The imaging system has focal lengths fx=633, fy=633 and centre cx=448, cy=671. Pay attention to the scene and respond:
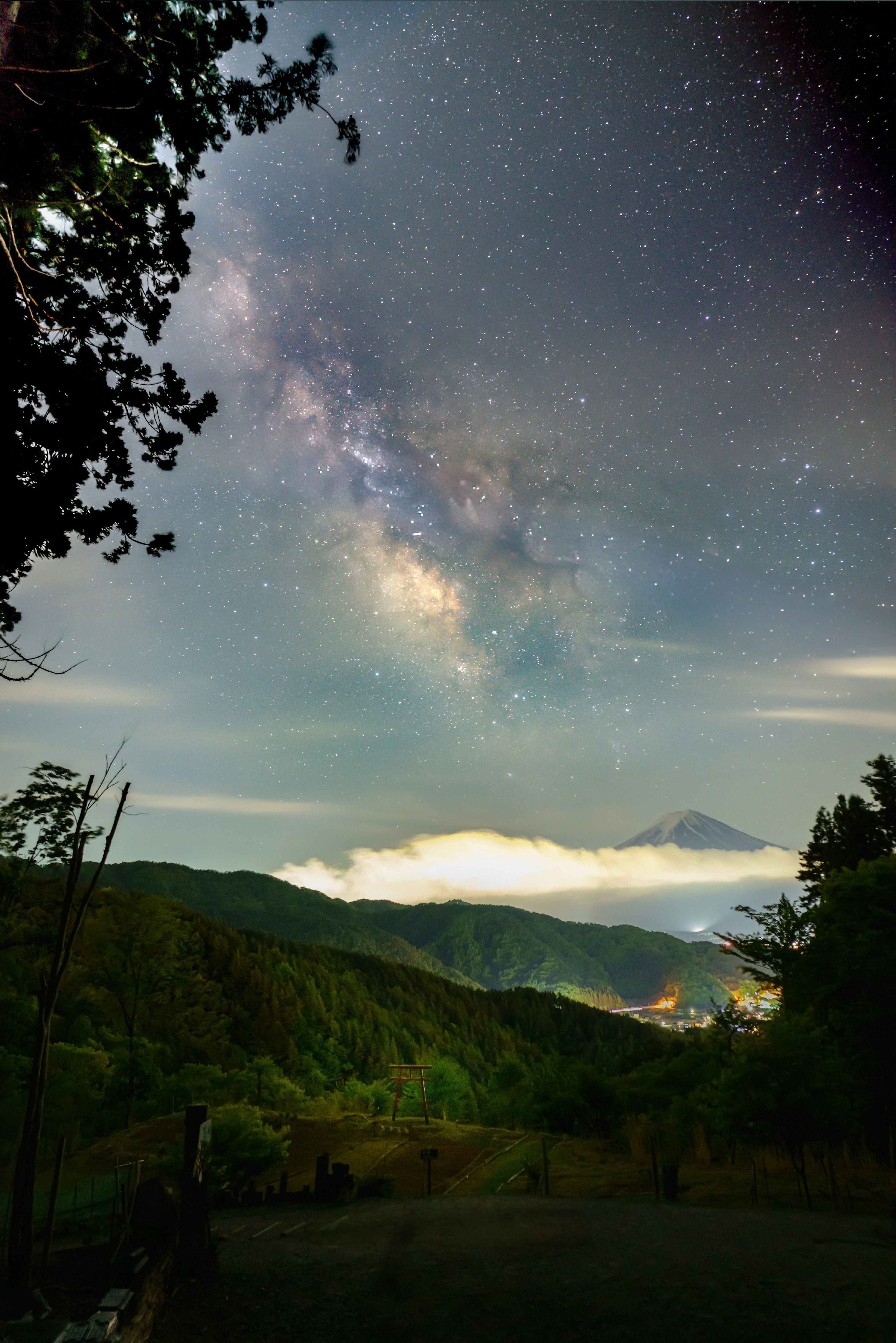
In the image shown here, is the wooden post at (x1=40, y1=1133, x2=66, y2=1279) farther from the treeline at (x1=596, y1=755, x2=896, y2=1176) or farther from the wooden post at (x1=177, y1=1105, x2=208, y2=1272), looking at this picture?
the treeline at (x1=596, y1=755, x2=896, y2=1176)

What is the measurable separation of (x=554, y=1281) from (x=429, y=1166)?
7.62 metres

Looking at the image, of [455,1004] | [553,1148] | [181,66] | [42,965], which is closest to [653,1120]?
[553,1148]

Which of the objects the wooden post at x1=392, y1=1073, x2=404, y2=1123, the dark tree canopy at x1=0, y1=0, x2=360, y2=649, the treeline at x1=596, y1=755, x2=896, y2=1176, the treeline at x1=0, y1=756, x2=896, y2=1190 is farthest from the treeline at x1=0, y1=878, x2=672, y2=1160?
the dark tree canopy at x1=0, y1=0, x2=360, y2=649

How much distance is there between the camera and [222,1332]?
762 cm

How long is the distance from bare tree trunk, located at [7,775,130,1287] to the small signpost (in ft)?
27.0

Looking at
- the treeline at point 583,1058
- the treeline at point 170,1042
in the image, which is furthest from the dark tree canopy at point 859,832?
the treeline at point 170,1042

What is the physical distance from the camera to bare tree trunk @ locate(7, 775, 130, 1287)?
339 inches

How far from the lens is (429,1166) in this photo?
15.3m

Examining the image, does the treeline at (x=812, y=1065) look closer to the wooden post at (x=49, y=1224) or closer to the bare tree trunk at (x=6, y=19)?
the wooden post at (x=49, y=1224)

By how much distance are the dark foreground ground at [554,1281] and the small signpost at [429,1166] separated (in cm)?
300

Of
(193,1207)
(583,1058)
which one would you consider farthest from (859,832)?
(193,1207)

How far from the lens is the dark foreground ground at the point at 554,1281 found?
733 centimetres

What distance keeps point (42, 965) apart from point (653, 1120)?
24.6 meters

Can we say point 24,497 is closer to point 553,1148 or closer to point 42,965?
point 553,1148
